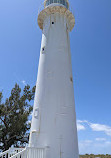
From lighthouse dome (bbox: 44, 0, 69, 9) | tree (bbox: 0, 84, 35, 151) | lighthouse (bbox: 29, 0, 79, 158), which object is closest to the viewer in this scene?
lighthouse (bbox: 29, 0, 79, 158)

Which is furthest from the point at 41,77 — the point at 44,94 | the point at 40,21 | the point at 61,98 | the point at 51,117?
the point at 40,21

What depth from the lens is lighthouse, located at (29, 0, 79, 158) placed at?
688 centimetres

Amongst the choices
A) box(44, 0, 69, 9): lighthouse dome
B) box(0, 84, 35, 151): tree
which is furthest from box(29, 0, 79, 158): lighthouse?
box(0, 84, 35, 151): tree

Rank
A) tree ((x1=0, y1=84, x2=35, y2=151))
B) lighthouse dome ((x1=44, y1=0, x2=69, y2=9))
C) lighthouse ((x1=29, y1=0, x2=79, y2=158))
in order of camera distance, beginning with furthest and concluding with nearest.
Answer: tree ((x1=0, y1=84, x2=35, y2=151)) < lighthouse dome ((x1=44, y1=0, x2=69, y2=9)) < lighthouse ((x1=29, y1=0, x2=79, y2=158))

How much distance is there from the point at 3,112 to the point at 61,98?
9.50 m

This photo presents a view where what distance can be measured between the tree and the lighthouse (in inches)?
308

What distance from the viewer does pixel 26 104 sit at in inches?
662

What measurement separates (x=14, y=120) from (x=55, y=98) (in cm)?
899

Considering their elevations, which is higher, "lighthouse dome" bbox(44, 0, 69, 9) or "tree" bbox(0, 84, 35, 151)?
"lighthouse dome" bbox(44, 0, 69, 9)

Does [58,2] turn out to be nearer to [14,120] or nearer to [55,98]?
[55,98]

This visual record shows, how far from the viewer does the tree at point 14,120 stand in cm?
1449

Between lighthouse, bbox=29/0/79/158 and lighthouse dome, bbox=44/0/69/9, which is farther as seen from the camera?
lighthouse dome, bbox=44/0/69/9

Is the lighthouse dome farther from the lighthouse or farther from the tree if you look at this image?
the tree

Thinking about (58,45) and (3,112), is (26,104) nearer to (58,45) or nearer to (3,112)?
(3,112)
